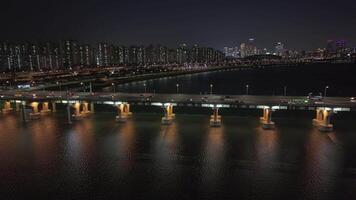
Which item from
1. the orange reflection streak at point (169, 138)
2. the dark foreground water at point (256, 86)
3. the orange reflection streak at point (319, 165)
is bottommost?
the orange reflection streak at point (319, 165)

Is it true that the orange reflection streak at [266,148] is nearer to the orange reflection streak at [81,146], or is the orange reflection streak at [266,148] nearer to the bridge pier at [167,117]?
the bridge pier at [167,117]

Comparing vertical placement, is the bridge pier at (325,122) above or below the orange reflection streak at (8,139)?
above

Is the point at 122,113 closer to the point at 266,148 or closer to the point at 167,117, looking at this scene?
the point at 167,117

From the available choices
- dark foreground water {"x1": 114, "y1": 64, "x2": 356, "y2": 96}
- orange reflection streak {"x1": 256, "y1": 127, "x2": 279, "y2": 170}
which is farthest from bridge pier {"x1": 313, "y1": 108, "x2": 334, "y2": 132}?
dark foreground water {"x1": 114, "y1": 64, "x2": 356, "y2": 96}

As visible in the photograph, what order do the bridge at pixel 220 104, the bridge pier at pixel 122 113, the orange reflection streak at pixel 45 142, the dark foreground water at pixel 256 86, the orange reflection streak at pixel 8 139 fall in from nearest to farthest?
the orange reflection streak at pixel 45 142 < the orange reflection streak at pixel 8 139 < the bridge at pixel 220 104 < the bridge pier at pixel 122 113 < the dark foreground water at pixel 256 86

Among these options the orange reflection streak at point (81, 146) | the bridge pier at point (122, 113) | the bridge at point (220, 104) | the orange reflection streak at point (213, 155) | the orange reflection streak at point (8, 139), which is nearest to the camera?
the orange reflection streak at point (213, 155)

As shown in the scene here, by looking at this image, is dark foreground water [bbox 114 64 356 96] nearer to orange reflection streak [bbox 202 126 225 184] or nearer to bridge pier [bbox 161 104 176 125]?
bridge pier [bbox 161 104 176 125]

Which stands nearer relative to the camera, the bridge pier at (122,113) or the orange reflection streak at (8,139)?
the orange reflection streak at (8,139)

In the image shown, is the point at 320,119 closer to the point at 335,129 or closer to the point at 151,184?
the point at 335,129

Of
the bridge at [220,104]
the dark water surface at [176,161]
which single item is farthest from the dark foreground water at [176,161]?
the bridge at [220,104]
